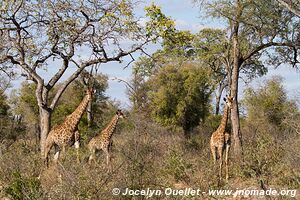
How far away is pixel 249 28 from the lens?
48.2 feet

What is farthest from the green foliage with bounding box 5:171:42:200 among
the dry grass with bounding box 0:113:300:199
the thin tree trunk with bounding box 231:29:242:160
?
the thin tree trunk with bounding box 231:29:242:160

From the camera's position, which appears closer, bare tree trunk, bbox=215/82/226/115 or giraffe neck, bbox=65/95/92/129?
giraffe neck, bbox=65/95/92/129

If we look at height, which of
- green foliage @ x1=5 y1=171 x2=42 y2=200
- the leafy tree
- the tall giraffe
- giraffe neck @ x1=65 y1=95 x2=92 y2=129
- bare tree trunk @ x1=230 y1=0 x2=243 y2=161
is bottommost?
green foliage @ x1=5 y1=171 x2=42 y2=200

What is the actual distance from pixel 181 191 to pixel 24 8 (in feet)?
27.1

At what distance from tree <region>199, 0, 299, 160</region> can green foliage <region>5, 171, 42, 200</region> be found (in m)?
6.22

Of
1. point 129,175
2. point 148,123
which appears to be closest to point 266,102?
point 148,123

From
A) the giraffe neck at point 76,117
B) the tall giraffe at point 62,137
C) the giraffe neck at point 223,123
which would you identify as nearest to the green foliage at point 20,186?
the tall giraffe at point 62,137

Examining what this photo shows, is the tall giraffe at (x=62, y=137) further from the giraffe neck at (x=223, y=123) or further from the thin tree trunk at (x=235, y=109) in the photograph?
the thin tree trunk at (x=235, y=109)

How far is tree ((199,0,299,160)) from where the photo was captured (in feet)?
46.1

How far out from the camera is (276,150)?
11391mm

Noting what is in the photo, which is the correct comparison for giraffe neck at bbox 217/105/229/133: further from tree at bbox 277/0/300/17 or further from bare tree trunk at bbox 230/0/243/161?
tree at bbox 277/0/300/17

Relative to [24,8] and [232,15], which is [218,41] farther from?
[24,8]

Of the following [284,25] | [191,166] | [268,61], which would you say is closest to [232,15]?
[284,25]

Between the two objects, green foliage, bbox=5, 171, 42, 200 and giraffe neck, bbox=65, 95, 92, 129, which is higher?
giraffe neck, bbox=65, 95, 92, 129
